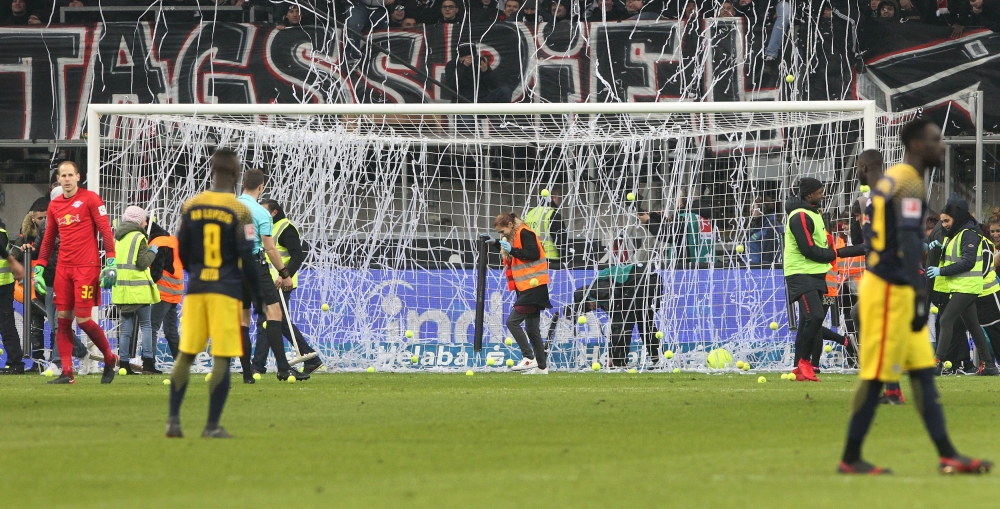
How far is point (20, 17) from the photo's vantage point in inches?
762

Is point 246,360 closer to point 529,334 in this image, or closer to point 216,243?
point 529,334

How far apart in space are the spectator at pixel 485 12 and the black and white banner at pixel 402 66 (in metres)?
0.23

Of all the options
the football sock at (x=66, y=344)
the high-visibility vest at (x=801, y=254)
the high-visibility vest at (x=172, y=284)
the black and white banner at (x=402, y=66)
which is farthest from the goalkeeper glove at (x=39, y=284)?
the high-visibility vest at (x=801, y=254)

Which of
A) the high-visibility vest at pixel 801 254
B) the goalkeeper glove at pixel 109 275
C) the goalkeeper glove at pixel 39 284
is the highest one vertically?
the high-visibility vest at pixel 801 254

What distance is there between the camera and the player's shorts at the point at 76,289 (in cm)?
1181

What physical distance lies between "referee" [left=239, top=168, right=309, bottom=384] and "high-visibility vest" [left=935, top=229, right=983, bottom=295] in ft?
23.1

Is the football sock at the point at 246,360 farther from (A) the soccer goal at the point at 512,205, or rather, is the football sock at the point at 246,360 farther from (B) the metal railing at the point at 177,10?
(B) the metal railing at the point at 177,10

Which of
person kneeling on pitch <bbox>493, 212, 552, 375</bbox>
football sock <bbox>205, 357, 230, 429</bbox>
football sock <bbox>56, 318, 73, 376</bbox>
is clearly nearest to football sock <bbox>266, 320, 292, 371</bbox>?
football sock <bbox>56, 318, 73, 376</bbox>

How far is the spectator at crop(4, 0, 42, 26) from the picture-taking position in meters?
19.3

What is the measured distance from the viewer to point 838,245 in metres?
15.9

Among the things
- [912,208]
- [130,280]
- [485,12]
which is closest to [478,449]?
[912,208]

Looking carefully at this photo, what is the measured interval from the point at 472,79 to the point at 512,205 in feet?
7.82

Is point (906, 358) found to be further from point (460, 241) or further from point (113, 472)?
point (460, 241)

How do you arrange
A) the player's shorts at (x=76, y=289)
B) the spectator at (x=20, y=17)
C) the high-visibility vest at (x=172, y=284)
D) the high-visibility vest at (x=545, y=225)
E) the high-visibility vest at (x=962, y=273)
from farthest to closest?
the spectator at (x=20, y=17) < the high-visibility vest at (x=545, y=225) < the high-visibility vest at (x=172, y=284) < the high-visibility vest at (x=962, y=273) < the player's shorts at (x=76, y=289)
